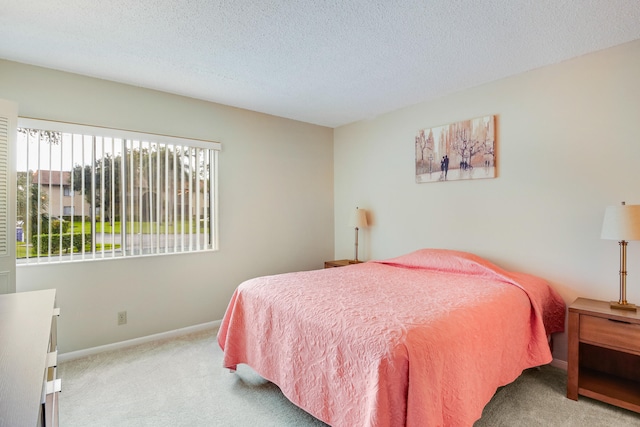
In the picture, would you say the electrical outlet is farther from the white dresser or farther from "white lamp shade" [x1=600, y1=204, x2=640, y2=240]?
"white lamp shade" [x1=600, y1=204, x2=640, y2=240]

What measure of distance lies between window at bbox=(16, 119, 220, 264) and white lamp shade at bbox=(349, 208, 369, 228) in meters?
1.60

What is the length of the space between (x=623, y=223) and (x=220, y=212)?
3352mm

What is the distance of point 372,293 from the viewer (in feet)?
7.05

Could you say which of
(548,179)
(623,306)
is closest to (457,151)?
(548,179)

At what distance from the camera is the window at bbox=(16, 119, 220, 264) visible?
2602 mm

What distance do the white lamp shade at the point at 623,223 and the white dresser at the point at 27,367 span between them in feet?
9.28

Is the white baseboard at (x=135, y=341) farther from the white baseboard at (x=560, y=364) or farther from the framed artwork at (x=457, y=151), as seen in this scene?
the white baseboard at (x=560, y=364)

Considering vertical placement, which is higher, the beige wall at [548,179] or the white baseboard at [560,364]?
the beige wall at [548,179]

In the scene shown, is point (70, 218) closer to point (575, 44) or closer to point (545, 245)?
point (545, 245)

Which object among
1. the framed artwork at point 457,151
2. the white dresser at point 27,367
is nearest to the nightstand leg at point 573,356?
the framed artwork at point 457,151

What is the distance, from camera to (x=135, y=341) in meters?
3.02

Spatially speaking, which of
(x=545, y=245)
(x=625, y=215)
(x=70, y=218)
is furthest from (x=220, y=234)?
(x=625, y=215)

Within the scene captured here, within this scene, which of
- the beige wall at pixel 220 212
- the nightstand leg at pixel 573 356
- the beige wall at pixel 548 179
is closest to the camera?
the nightstand leg at pixel 573 356

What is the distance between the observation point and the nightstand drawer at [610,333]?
1909 mm
